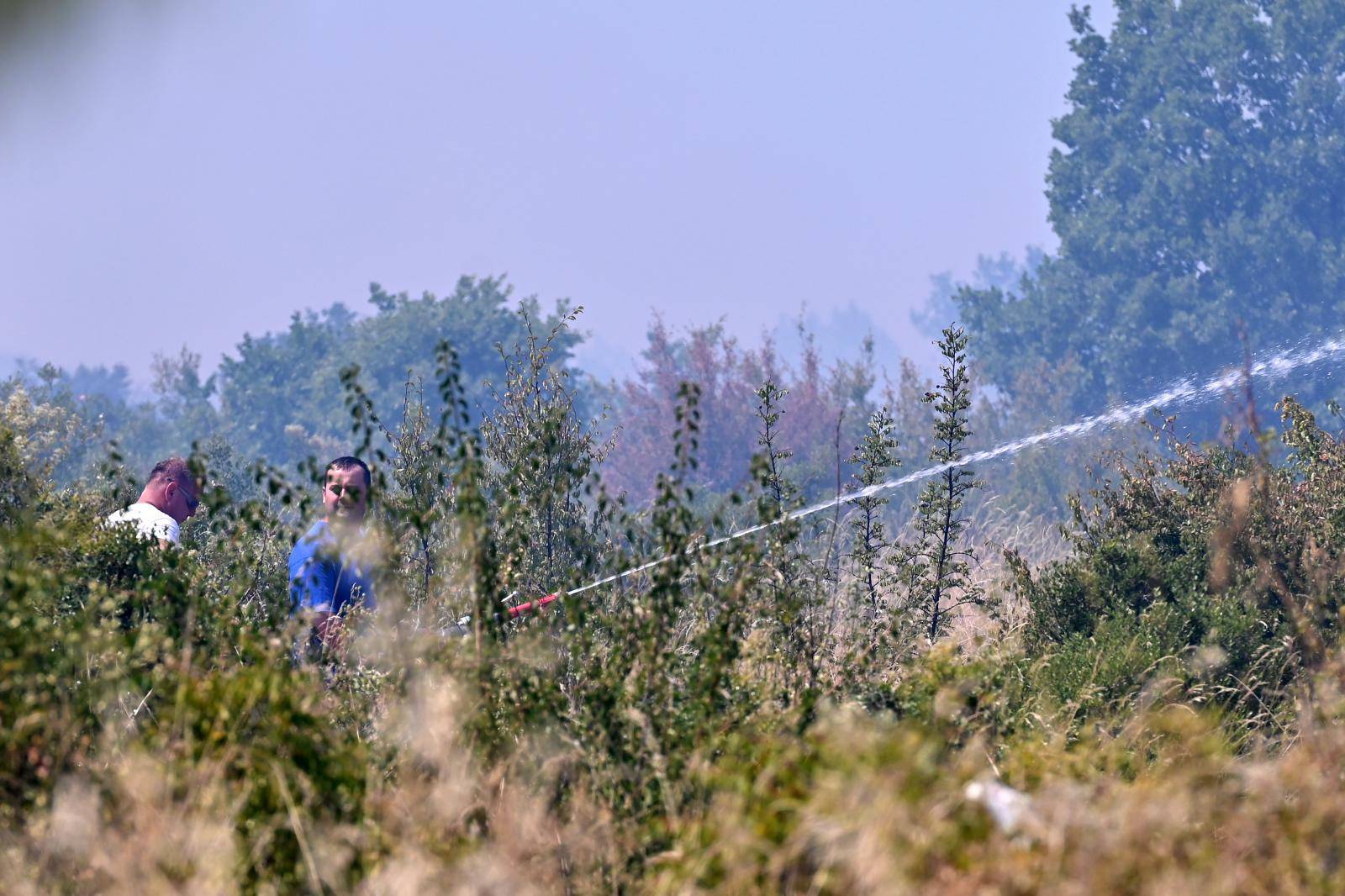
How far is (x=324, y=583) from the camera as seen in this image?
6.16 metres

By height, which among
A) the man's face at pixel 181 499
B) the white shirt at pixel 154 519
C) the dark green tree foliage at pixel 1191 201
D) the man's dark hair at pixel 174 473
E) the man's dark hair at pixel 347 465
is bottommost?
the man's dark hair at pixel 347 465

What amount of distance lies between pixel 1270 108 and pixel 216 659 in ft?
127

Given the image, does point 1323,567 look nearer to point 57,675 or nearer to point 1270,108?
point 57,675

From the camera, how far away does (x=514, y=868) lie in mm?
3098

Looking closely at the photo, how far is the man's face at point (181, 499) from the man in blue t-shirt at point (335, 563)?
3.98ft

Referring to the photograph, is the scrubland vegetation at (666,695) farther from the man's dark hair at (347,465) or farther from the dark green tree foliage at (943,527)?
the man's dark hair at (347,465)

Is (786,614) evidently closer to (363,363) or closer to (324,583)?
(324,583)

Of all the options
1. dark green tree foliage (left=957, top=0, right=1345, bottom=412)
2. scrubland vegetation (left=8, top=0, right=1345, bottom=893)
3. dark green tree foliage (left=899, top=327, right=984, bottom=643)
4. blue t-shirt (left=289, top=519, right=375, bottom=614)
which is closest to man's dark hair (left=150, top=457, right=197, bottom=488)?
scrubland vegetation (left=8, top=0, right=1345, bottom=893)

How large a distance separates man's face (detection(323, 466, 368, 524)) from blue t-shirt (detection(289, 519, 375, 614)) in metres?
0.09

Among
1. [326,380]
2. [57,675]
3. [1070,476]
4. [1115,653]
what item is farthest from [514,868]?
[326,380]

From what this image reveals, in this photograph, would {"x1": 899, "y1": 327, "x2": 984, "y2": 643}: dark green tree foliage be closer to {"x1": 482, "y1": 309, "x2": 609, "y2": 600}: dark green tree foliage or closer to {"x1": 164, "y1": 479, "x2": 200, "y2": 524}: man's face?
{"x1": 482, "y1": 309, "x2": 609, "y2": 600}: dark green tree foliage

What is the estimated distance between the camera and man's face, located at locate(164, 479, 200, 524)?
7.64 m

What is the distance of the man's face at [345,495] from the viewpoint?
5328 millimetres

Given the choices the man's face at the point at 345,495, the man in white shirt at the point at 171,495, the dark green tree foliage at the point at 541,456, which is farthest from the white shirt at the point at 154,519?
the dark green tree foliage at the point at 541,456
